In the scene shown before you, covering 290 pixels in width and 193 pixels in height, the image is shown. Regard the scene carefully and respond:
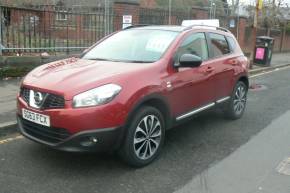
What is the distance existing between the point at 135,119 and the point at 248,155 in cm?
173

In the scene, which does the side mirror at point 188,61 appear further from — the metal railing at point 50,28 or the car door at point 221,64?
the metal railing at point 50,28

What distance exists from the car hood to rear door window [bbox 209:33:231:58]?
5.83 ft

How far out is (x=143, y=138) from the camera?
4.57 metres

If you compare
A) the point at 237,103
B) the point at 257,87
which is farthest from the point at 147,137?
the point at 257,87

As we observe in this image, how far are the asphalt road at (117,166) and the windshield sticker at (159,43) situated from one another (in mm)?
1330

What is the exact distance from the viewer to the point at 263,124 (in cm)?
672

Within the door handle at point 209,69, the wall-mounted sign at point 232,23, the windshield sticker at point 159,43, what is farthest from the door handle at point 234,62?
the wall-mounted sign at point 232,23

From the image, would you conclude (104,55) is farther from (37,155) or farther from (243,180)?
(243,180)

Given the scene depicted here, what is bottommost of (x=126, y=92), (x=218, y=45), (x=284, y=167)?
(x=284, y=167)

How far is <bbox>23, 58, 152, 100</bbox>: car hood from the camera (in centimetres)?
412

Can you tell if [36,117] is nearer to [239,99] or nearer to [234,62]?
[234,62]

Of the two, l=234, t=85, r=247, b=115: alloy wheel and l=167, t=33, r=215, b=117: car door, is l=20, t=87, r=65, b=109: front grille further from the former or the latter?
l=234, t=85, r=247, b=115: alloy wheel

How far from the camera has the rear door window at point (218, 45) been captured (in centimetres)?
611

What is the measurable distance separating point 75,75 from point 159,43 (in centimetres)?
136
